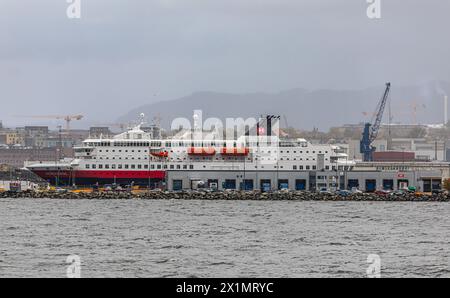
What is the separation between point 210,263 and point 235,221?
1752 cm

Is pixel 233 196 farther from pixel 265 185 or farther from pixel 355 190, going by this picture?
pixel 355 190

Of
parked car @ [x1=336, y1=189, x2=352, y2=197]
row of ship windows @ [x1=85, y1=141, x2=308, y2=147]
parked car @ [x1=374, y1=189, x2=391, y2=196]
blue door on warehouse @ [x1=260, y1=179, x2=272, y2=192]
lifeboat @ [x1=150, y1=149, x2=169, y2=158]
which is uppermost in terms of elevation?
row of ship windows @ [x1=85, y1=141, x2=308, y2=147]

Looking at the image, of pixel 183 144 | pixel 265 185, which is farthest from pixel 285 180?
pixel 183 144

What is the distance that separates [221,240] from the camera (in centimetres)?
4278

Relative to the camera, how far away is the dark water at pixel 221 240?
3412 cm

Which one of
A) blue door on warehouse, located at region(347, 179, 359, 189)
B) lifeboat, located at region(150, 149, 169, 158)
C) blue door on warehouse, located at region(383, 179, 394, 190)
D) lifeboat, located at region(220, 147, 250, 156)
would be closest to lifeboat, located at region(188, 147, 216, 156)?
lifeboat, located at region(220, 147, 250, 156)

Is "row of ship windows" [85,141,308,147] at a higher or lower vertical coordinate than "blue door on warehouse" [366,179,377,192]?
higher

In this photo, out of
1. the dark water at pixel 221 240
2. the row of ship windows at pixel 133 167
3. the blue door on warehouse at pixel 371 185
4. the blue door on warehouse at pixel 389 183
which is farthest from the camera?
the row of ship windows at pixel 133 167

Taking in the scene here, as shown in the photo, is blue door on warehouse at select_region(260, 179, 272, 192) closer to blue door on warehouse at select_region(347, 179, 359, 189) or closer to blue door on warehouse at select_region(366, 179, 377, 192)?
blue door on warehouse at select_region(347, 179, 359, 189)

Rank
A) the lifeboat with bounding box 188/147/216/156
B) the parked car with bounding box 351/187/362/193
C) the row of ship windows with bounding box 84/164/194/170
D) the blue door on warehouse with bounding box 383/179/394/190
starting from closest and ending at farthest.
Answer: the parked car with bounding box 351/187/362/193 < the blue door on warehouse with bounding box 383/179/394/190 < the row of ship windows with bounding box 84/164/194/170 < the lifeboat with bounding box 188/147/216/156

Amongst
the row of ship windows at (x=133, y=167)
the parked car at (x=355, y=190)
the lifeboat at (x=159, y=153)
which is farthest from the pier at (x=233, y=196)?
the lifeboat at (x=159, y=153)

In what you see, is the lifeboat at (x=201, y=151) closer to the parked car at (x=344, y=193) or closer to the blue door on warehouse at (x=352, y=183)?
the blue door on warehouse at (x=352, y=183)

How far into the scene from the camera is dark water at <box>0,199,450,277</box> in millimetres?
34125

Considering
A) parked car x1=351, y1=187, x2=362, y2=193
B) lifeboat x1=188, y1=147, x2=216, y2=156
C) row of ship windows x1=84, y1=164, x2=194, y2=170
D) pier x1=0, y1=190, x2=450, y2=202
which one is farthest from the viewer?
lifeboat x1=188, y1=147, x2=216, y2=156
